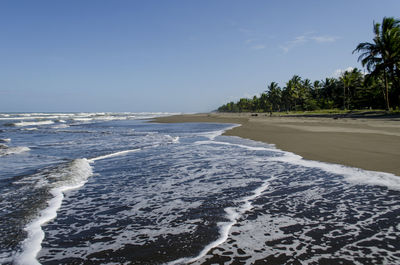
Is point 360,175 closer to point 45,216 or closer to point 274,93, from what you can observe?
point 45,216

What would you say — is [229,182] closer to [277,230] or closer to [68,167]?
[277,230]

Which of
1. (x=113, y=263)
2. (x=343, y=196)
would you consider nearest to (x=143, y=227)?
(x=113, y=263)

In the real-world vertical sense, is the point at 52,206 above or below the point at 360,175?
above

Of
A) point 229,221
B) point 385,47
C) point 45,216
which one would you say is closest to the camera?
point 229,221

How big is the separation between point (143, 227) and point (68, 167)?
5.78 metres

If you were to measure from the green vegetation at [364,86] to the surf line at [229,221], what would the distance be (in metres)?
36.5

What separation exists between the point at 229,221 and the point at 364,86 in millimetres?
69625

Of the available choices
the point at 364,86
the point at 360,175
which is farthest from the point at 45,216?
the point at 364,86

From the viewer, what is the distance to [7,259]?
3.14m

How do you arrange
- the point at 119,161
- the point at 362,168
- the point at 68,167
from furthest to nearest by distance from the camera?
the point at 119,161 < the point at 68,167 < the point at 362,168

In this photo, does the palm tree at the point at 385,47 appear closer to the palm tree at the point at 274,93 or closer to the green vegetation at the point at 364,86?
the green vegetation at the point at 364,86

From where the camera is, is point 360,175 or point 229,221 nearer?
point 229,221

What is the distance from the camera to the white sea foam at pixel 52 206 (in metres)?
3.25

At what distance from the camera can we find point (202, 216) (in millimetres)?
4332
